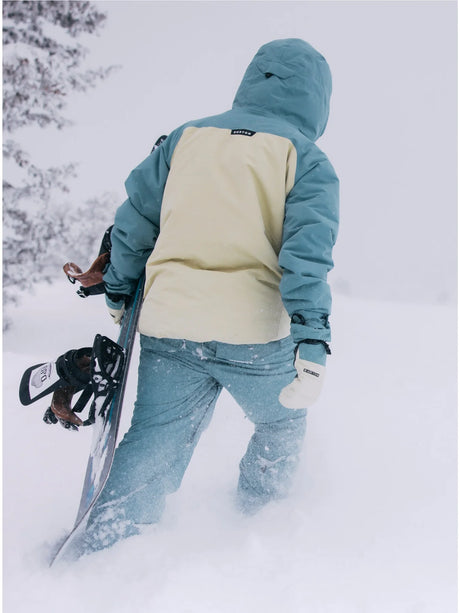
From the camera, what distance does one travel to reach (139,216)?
7.17ft

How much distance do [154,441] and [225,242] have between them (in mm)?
875

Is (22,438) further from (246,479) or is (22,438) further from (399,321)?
(399,321)

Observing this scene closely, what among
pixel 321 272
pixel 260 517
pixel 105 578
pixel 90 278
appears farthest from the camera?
pixel 90 278

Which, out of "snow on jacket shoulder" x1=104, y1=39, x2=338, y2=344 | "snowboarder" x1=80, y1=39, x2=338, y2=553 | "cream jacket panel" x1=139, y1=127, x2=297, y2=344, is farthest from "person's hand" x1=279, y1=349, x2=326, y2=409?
"cream jacket panel" x1=139, y1=127, x2=297, y2=344

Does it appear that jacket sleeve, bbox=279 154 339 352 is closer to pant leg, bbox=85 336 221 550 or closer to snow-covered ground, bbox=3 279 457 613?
pant leg, bbox=85 336 221 550

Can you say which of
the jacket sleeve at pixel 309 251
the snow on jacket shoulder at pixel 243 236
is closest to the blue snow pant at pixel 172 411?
the snow on jacket shoulder at pixel 243 236

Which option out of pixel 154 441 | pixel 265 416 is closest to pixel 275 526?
pixel 265 416

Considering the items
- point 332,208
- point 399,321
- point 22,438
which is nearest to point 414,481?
point 332,208

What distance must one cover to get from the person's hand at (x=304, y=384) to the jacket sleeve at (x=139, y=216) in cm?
94

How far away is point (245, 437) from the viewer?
10.6 feet

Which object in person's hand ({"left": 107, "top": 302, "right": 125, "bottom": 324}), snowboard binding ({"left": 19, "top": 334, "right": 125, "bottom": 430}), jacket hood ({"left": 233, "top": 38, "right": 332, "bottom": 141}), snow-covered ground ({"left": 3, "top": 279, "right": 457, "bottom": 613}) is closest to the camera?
snow-covered ground ({"left": 3, "top": 279, "right": 457, "bottom": 613})

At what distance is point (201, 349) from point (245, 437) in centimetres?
148

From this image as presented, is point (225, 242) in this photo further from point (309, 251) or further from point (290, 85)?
point (290, 85)

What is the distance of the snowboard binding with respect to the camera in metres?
1.88
